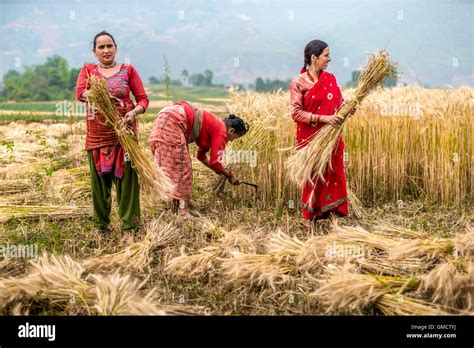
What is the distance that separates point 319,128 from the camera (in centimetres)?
445

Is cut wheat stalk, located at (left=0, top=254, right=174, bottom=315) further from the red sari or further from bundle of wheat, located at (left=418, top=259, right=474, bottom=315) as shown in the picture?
the red sari

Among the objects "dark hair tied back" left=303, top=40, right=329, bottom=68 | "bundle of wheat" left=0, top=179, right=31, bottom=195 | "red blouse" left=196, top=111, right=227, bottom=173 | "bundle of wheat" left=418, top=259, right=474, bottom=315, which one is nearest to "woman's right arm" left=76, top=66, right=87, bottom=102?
"red blouse" left=196, top=111, right=227, bottom=173

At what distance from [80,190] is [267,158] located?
1.80 meters

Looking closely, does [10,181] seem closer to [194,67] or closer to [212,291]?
[212,291]

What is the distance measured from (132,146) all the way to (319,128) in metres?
1.34

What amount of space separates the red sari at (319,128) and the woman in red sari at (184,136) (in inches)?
21.8

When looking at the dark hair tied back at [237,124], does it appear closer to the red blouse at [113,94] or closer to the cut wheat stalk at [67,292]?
the red blouse at [113,94]

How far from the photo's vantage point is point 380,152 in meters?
5.50

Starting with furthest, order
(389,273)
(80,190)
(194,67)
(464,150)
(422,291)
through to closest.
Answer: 1. (194,67)
2. (80,190)
3. (464,150)
4. (389,273)
5. (422,291)

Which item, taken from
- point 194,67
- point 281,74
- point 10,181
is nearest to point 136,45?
point 194,67

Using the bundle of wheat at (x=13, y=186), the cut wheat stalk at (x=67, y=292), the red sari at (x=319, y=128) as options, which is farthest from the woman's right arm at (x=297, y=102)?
the bundle of wheat at (x=13, y=186)

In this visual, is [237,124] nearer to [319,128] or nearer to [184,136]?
[184,136]

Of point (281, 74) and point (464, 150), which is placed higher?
point (281, 74)

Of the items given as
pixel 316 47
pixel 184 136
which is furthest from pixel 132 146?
pixel 316 47
